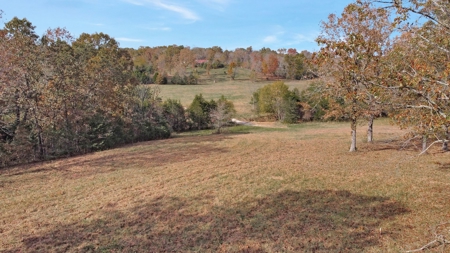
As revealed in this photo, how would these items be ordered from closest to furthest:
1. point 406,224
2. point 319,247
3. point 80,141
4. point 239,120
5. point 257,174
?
1. point 319,247
2. point 406,224
3. point 257,174
4. point 80,141
5. point 239,120

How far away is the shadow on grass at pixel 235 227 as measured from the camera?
250 inches

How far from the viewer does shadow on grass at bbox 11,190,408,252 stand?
20.9 ft

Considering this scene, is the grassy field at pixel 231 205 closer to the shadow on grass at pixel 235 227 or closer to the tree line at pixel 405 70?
the shadow on grass at pixel 235 227

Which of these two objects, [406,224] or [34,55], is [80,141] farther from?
[406,224]

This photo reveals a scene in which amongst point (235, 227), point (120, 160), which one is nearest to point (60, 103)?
point (120, 160)

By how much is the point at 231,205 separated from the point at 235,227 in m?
1.51

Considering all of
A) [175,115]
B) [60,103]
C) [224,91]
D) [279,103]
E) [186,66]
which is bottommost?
[175,115]

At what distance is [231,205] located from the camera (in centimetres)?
875

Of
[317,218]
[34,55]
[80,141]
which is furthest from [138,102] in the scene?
[317,218]

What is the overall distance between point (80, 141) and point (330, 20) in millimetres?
18887

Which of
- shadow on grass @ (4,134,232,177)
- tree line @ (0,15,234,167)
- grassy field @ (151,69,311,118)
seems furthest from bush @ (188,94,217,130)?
shadow on grass @ (4,134,232,177)

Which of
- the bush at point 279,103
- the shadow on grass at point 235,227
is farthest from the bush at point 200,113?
the shadow on grass at point 235,227

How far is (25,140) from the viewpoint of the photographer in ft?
57.0

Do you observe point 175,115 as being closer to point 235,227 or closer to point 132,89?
point 132,89
